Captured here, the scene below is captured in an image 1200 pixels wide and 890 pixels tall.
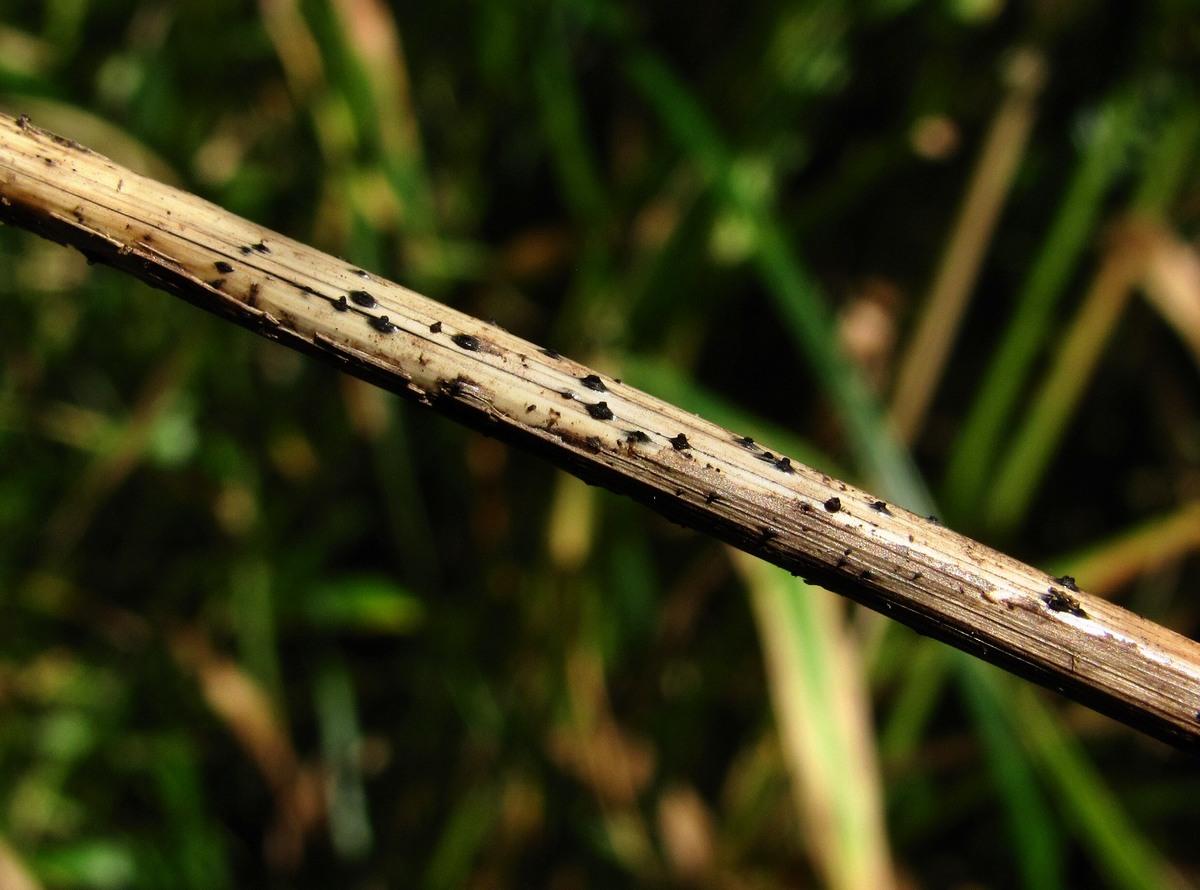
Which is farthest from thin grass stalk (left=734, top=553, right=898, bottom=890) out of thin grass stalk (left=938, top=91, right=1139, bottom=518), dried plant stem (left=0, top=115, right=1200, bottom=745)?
dried plant stem (left=0, top=115, right=1200, bottom=745)

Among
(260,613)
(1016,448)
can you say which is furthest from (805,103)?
(260,613)

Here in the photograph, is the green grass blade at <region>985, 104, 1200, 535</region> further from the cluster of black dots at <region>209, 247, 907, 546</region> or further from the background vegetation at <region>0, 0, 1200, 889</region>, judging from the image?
the cluster of black dots at <region>209, 247, 907, 546</region>

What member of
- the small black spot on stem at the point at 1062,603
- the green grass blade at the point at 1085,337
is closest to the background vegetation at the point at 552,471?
the green grass blade at the point at 1085,337

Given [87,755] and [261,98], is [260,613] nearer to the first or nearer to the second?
[87,755]

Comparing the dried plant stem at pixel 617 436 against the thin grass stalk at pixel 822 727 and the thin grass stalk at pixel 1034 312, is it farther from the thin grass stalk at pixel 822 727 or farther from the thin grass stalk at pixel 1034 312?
the thin grass stalk at pixel 1034 312

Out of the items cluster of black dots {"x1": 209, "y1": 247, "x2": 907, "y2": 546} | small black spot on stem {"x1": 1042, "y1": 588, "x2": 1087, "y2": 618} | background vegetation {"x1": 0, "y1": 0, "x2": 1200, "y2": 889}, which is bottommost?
small black spot on stem {"x1": 1042, "y1": 588, "x2": 1087, "y2": 618}

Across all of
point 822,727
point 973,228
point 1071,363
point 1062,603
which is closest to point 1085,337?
point 1071,363

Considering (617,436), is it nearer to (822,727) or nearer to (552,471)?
(822,727)
